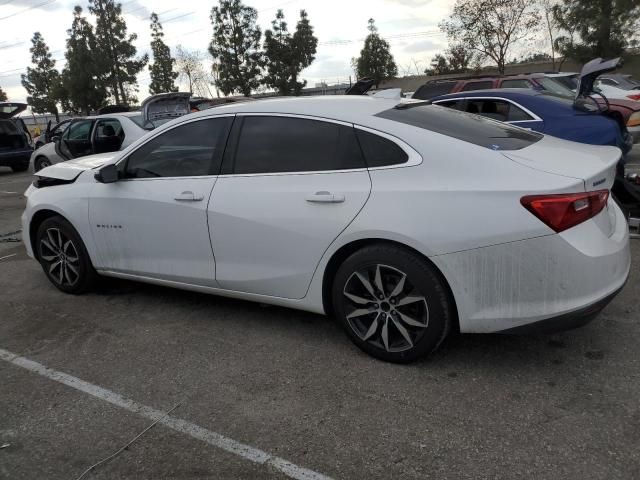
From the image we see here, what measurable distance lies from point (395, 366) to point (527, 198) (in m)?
1.23

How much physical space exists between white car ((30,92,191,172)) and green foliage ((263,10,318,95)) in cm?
2523

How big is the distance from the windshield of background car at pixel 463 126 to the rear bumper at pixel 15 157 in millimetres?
16710

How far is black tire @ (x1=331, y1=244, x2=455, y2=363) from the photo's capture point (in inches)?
117

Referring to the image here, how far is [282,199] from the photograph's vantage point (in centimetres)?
339

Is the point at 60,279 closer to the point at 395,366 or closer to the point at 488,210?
the point at 395,366

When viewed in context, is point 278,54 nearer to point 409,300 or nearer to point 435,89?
point 435,89

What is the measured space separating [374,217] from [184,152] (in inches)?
65.0

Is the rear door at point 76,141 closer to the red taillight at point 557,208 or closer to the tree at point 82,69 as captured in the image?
the red taillight at point 557,208

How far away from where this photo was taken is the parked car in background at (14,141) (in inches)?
659

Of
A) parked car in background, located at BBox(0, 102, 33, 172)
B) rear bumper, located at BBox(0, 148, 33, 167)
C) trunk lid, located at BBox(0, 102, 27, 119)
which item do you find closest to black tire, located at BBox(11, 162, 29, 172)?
parked car in background, located at BBox(0, 102, 33, 172)

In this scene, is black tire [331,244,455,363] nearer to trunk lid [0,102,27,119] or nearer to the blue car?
the blue car

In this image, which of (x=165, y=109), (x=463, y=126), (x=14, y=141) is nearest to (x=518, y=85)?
(x=165, y=109)

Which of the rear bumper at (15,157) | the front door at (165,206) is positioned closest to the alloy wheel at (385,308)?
the front door at (165,206)

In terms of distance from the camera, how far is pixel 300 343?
3.64 meters
